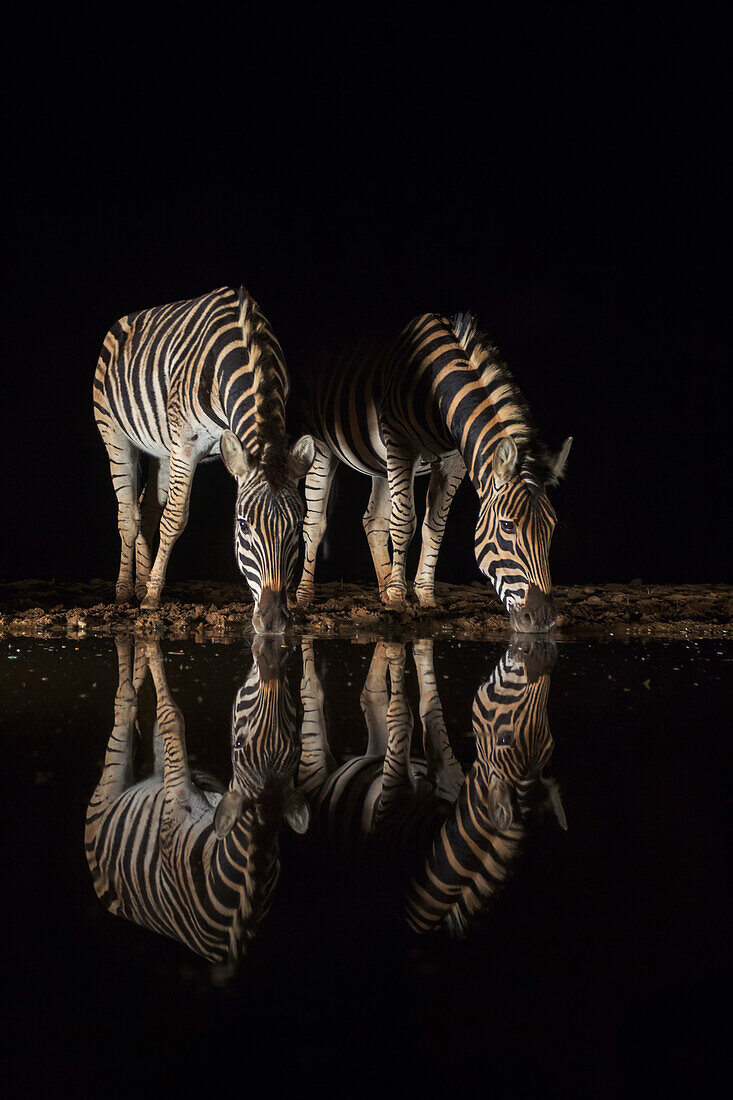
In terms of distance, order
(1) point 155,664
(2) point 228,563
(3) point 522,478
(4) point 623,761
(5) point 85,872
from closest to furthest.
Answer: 1. (5) point 85,872
2. (4) point 623,761
3. (1) point 155,664
4. (3) point 522,478
5. (2) point 228,563

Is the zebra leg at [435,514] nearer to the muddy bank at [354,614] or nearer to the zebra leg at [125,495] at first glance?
the muddy bank at [354,614]

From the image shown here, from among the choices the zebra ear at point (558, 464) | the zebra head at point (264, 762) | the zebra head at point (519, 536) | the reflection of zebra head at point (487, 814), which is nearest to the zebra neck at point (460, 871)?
the reflection of zebra head at point (487, 814)

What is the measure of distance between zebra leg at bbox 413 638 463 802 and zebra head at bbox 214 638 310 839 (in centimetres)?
26

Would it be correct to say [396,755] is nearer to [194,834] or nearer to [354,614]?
[194,834]

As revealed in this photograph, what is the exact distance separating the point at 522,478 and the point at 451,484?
1.20 m

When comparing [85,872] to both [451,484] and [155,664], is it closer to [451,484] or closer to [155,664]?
[155,664]

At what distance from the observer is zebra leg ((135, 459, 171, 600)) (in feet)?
17.7

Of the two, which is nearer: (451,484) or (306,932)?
(306,932)

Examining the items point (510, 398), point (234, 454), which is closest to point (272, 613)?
point (234, 454)

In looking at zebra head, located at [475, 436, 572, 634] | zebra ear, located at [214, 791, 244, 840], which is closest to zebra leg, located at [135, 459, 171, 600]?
zebra head, located at [475, 436, 572, 634]

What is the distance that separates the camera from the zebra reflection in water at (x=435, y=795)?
3.66ft

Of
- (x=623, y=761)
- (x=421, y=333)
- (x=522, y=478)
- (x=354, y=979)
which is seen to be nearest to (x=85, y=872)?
(x=354, y=979)

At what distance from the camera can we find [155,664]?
2881 millimetres

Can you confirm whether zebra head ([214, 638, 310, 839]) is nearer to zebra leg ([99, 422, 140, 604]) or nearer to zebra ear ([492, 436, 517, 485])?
zebra ear ([492, 436, 517, 485])
